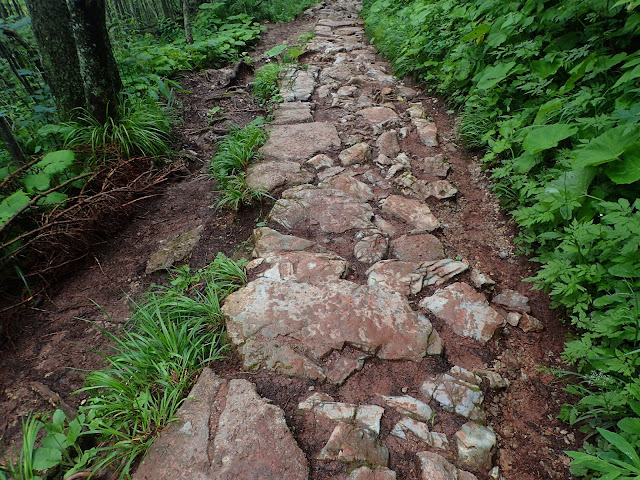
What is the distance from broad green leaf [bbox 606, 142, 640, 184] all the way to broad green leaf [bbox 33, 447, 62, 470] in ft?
10.5

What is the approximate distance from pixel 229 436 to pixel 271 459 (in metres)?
0.22

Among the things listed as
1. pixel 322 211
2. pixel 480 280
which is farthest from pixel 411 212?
pixel 480 280

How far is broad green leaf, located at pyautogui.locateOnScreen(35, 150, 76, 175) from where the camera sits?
275cm

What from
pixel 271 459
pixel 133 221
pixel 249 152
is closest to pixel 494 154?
pixel 249 152

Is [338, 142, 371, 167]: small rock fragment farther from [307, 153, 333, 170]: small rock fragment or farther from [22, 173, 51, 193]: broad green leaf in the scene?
[22, 173, 51, 193]: broad green leaf

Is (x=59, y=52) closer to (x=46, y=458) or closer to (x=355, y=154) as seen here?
(x=355, y=154)

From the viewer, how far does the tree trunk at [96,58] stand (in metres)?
3.29

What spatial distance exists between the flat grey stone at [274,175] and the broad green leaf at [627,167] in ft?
7.38

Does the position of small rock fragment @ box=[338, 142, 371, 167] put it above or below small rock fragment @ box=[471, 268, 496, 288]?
above

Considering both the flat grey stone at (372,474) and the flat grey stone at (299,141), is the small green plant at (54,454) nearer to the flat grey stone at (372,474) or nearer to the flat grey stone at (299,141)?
Answer: the flat grey stone at (372,474)

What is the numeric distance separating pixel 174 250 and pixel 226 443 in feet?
6.04

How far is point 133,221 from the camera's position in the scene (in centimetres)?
345

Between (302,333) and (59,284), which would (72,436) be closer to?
(302,333)

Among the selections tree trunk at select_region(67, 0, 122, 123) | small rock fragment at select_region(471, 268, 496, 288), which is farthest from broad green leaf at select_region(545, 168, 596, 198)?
tree trunk at select_region(67, 0, 122, 123)
